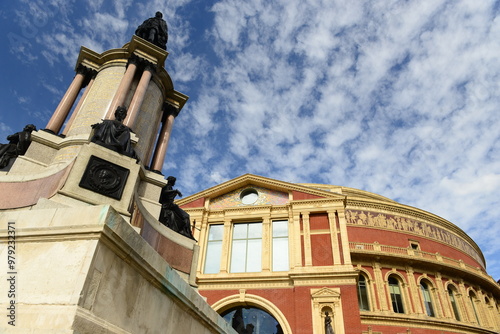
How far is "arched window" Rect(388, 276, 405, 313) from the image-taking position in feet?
82.7

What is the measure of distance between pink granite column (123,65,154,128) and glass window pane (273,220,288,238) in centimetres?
1575

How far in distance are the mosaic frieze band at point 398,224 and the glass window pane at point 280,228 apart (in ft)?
29.5

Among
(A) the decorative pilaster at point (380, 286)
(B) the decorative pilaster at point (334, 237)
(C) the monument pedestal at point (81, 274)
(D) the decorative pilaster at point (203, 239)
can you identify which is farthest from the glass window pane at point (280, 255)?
(C) the monument pedestal at point (81, 274)

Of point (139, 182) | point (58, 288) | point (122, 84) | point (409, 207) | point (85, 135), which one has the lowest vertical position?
point (58, 288)

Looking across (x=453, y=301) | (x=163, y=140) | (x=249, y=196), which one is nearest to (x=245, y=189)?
(x=249, y=196)

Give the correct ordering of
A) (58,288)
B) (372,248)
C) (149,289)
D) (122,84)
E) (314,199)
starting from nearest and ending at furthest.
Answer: (58,288) → (149,289) → (122,84) → (314,199) → (372,248)

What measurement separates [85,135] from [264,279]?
50.9 ft

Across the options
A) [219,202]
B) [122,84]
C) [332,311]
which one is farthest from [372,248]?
[122,84]

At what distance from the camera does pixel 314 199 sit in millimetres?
22656

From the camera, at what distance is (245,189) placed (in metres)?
25.2

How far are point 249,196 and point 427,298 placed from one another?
16.3 m

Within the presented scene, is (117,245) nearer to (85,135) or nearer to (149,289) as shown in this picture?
(149,289)

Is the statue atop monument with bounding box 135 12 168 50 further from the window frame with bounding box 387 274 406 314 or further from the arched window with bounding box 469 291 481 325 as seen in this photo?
the arched window with bounding box 469 291 481 325

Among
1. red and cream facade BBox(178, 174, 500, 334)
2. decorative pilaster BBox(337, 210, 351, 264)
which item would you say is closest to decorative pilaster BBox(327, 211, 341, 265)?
red and cream facade BBox(178, 174, 500, 334)
